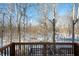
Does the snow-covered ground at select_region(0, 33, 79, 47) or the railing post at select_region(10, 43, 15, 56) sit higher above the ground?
the snow-covered ground at select_region(0, 33, 79, 47)

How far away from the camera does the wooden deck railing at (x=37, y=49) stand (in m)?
1.93

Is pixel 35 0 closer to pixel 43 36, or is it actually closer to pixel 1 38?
pixel 43 36

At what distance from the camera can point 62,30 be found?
1.93 meters

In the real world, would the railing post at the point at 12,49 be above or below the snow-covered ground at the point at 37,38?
below

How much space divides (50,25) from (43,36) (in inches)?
6.7

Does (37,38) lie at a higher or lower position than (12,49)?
higher

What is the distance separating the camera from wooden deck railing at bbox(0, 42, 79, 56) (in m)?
1.93

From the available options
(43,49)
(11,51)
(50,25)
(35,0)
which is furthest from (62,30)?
(11,51)

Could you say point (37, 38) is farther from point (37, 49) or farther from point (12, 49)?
point (12, 49)

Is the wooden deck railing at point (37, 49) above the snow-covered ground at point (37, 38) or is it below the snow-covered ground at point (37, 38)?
below

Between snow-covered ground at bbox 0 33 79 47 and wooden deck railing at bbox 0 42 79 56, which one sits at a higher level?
snow-covered ground at bbox 0 33 79 47

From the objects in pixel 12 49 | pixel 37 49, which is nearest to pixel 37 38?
pixel 37 49

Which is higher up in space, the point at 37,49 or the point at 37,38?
the point at 37,38

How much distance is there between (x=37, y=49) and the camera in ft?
6.40
